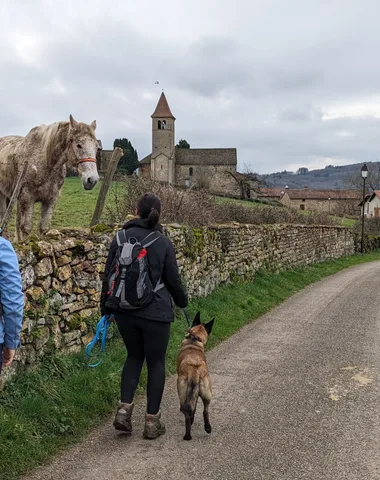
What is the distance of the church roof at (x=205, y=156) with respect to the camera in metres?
96.6

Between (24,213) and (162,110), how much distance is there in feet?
318

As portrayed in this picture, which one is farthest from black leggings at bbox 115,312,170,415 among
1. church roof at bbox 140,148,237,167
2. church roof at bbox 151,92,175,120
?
church roof at bbox 151,92,175,120

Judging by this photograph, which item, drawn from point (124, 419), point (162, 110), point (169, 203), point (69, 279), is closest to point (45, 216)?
point (69, 279)

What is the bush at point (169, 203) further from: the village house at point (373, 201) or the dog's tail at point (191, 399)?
A: the village house at point (373, 201)

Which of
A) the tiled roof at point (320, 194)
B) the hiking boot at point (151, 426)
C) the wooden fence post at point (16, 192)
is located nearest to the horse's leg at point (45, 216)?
the wooden fence post at point (16, 192)

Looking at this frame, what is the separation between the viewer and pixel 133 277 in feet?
14.3

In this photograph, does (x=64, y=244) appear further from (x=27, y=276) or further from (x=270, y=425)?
(x=270, y=425)

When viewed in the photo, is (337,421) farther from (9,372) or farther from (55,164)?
(55,164)

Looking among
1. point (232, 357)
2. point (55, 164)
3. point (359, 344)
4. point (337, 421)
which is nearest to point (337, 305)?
point (359, 344)

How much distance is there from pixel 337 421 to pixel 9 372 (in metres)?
3.22

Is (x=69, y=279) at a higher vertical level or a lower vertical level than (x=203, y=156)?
lower

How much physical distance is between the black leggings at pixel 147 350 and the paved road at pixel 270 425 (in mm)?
414

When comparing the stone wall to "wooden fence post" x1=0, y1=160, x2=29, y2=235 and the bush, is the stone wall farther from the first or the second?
the bush

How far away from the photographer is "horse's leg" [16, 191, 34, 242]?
20.1 ft
